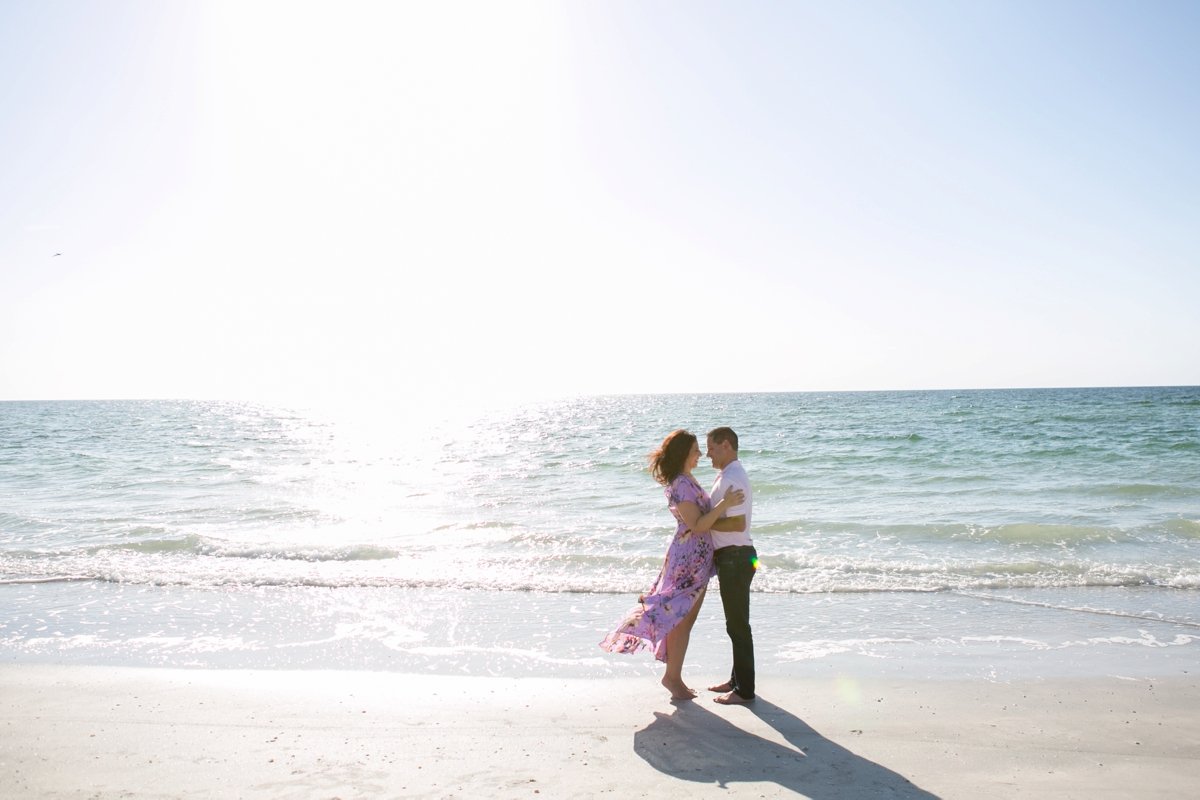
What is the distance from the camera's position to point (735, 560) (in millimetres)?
5371

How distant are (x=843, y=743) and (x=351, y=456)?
1198 inches

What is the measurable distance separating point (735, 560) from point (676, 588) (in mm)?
451

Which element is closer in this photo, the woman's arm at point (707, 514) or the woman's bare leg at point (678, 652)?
the woman's arm at point (707, 514)

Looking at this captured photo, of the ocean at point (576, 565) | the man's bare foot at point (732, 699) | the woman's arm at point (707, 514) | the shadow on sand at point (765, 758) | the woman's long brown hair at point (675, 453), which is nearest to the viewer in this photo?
the shadow on sand at point (765, 758)

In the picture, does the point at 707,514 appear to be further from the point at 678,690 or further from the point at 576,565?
the point at 576,565

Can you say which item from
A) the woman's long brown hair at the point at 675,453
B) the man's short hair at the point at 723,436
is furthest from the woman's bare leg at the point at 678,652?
the man's short hair at the point at 723,436

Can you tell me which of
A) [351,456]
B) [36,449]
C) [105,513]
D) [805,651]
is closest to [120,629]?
[805,651]

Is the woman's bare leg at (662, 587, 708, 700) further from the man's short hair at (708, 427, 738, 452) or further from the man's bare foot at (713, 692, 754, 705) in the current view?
the man's short hair at (708, 427, 738, 452)

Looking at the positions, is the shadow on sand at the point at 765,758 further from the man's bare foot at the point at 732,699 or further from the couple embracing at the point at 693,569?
the couple embracing at the point at 693,569

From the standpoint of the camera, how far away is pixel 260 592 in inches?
357

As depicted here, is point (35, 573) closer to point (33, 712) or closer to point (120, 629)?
point (120, 629)

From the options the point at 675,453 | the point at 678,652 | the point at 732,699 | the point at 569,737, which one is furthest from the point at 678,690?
the point at 675,453

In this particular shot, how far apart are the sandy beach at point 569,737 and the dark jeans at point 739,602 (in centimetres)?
25

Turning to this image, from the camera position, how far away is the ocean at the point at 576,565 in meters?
6.74
